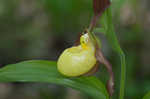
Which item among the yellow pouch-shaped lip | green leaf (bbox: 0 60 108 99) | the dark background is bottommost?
the dark background

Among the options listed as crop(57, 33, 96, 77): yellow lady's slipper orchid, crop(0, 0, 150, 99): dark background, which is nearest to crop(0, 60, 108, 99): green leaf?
crop(57, 33, 96, 77): yellow lady's slipper orchid

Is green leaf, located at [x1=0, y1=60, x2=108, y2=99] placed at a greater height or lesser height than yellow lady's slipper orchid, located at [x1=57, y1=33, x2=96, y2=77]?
lesser

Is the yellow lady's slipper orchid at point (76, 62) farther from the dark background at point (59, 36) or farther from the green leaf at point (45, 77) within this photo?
the dark background at point (59, 36)

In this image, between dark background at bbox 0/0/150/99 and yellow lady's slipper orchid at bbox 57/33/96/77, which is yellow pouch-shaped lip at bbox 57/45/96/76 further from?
dark background at bbox 0/0/150/99

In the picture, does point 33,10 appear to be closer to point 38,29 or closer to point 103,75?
point 38,29

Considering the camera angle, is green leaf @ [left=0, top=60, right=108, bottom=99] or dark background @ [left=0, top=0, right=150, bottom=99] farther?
dark background @ [left=0, top=0, right=150, bottom=99]

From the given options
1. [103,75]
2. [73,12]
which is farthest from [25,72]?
[73,12]
